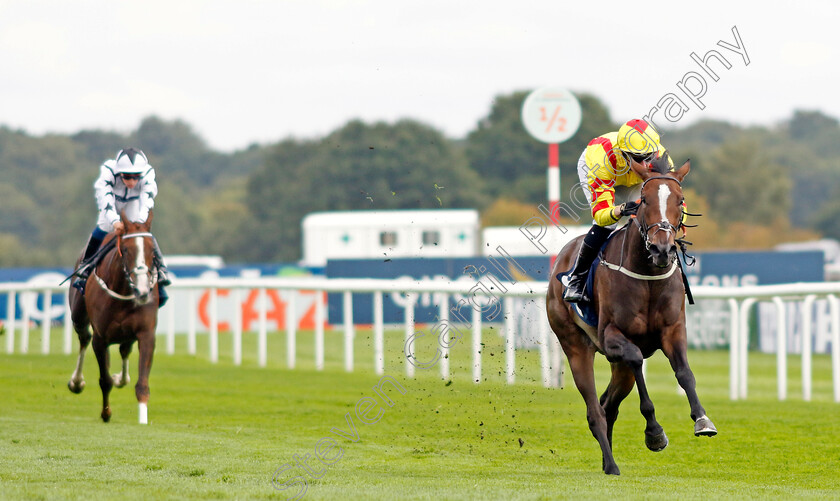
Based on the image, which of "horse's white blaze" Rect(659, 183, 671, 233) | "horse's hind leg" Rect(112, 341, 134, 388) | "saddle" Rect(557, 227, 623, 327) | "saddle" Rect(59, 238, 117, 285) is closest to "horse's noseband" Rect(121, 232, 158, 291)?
"saddle" Rect(59, 238, 117, 285)

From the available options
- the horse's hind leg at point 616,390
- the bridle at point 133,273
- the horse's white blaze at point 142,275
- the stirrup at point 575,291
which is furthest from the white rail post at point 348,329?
the stirrup at point 575,291

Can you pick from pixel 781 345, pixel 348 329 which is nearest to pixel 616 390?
pixel 781 345

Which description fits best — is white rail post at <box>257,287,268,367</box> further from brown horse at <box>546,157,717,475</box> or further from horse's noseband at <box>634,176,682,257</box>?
horse's noseband at <box>634,176,682,257</box>

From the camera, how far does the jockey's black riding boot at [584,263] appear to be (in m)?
6.38

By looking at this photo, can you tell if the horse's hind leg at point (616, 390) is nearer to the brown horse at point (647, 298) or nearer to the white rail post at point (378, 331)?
the brown horse at point (647, 298)

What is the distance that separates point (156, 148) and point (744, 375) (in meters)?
84.2

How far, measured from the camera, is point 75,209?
178ft

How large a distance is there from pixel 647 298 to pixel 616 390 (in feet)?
3.17

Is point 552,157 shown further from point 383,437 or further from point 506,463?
point 506,463

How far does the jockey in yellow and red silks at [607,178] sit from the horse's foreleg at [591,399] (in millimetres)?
371

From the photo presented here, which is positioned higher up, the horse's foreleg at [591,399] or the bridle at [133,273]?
the bridle at [133,273]

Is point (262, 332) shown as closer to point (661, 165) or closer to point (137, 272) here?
point (137, 272)

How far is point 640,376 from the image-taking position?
5781 mm

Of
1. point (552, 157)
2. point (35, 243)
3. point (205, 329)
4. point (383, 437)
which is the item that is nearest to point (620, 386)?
point (383, 437)
